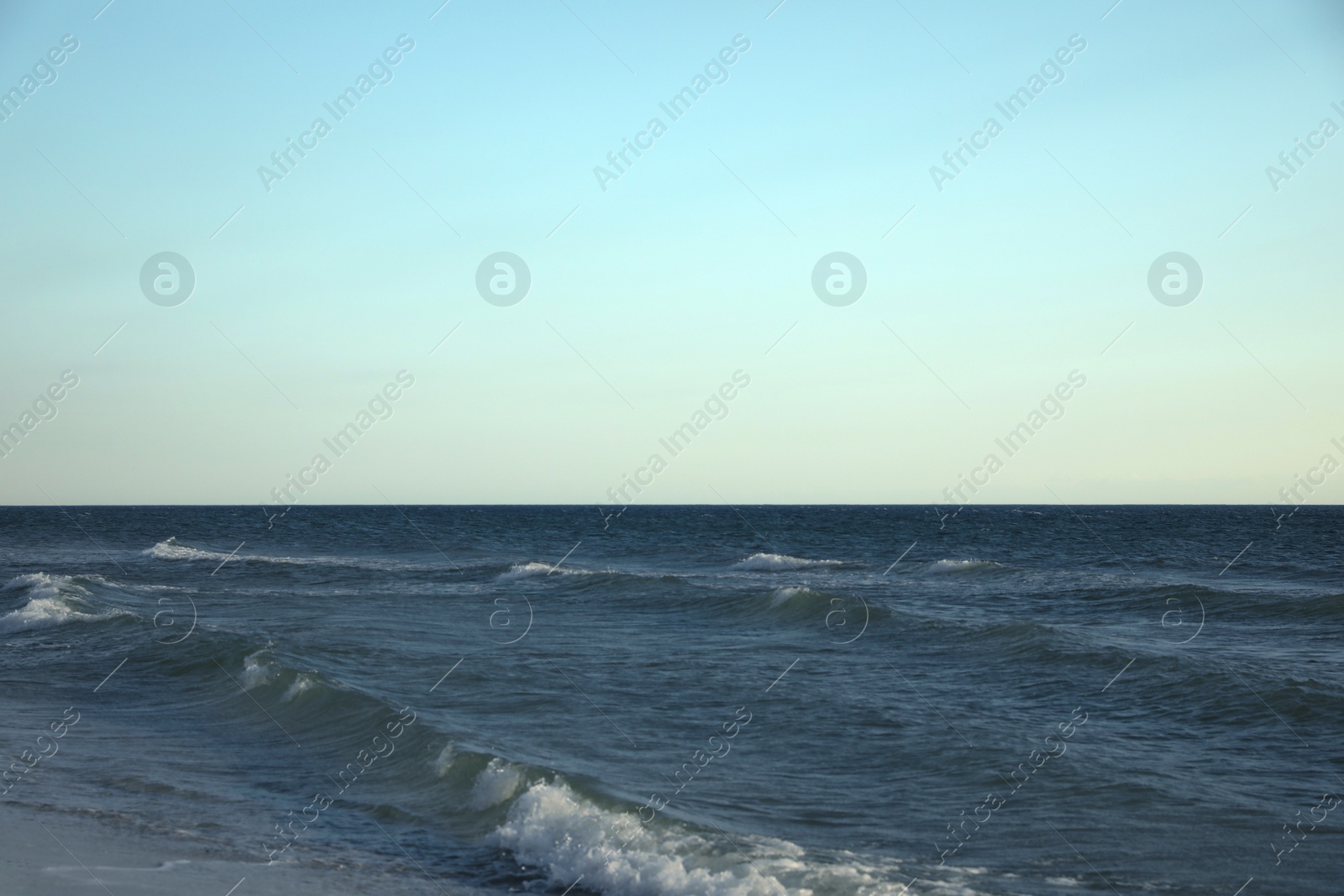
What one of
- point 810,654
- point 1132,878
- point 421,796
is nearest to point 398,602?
point 810,654

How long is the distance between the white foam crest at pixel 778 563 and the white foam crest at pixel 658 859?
30.3m

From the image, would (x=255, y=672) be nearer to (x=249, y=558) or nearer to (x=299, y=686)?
(x=299, y=686)

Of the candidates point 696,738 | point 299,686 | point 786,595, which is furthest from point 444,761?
point 786,595

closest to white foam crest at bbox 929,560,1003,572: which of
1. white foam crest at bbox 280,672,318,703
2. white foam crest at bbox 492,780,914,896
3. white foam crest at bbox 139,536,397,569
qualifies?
white foam crest at bbox 139,536,397,569

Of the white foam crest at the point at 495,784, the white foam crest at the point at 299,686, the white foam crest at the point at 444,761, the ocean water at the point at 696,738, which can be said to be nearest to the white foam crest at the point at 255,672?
the ocean water at the point at 696,738

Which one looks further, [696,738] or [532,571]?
[532,571]

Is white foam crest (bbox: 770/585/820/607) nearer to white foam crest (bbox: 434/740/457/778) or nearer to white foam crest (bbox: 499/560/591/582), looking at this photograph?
white foam crest (bbox: 499/560/591/582)

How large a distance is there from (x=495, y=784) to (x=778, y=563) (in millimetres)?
31702

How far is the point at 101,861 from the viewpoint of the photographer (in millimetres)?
8625

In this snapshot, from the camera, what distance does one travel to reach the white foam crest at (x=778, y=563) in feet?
132

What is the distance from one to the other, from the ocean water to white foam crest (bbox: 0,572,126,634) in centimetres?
15

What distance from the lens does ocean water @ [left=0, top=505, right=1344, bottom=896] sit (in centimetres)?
888

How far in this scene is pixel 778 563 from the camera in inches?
1639

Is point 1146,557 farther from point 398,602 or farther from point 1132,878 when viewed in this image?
point 1132,878
